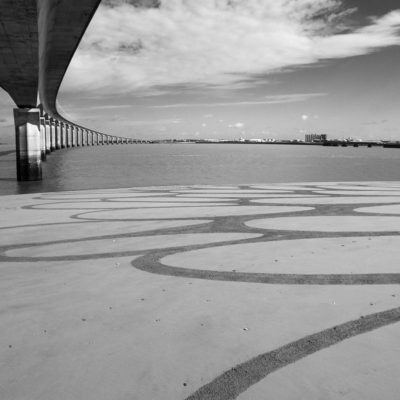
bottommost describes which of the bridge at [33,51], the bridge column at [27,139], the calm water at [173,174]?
the calm water at [173,174]

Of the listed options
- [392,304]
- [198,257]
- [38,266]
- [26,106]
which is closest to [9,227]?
[38,266]

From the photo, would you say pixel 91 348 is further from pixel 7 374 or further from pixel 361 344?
pixel 361 344

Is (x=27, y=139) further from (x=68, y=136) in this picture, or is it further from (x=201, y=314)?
(x=68, y=136)

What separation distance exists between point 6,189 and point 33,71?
13828 millimetres

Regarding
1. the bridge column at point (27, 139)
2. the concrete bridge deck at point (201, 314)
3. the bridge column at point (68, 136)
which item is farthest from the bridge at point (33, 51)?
the bridge column at point (68, 136)

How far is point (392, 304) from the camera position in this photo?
20.2 feet

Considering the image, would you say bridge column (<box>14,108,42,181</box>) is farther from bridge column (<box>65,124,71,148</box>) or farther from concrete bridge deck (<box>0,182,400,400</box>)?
bridge column (<box>65,124,71,148</box>)

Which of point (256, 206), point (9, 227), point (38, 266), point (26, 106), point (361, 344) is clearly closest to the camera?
point (361, 344)

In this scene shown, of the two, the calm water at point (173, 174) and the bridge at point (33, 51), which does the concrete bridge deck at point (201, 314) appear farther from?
the calm water at point (173, 174)

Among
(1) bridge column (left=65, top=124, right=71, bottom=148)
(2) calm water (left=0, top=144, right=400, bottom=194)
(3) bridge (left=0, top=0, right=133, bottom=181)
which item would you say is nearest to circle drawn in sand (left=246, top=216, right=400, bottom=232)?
(3) bridge (left=0, top=0, right=133, bottom=181)

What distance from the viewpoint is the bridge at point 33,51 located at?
55.2 feet

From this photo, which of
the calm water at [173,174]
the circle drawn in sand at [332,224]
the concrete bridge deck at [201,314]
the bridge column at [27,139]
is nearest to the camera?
the concrete bridge deck at [201,314]

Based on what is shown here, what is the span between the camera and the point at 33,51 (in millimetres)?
22641

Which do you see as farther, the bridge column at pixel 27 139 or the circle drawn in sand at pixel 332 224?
the bridge column at pixel 27 139
